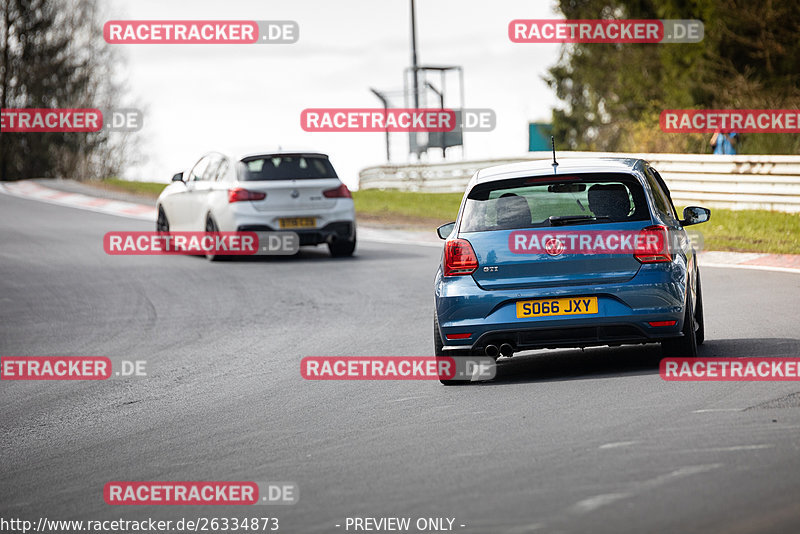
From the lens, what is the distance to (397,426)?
7.55 m

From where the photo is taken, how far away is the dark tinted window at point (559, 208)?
28.3ft

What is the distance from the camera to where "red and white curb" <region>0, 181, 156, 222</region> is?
27.7 meters

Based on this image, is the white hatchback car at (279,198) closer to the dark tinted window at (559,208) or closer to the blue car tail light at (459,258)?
Answer: the dark tinted window at (559,208)

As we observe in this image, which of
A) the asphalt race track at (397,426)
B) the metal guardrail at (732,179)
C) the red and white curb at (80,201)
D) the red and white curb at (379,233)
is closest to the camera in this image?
the asphalt race track at (397,426)

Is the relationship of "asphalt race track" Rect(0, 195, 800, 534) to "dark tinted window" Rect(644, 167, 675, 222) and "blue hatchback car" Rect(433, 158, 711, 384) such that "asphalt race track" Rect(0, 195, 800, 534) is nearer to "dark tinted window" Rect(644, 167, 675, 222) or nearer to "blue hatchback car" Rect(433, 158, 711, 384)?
"blue hatchback car" Rect(433, 158, 711, 384)

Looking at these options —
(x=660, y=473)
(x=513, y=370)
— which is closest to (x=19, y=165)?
(x=513, y=370)

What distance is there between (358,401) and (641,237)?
223 centimetres

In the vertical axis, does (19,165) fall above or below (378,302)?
above

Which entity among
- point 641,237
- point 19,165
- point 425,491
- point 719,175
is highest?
point 19,165

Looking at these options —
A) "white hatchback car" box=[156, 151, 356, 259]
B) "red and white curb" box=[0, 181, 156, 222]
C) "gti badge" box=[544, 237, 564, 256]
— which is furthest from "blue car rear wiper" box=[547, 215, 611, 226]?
"red and white curb" box=[0, 181, 156, 222]

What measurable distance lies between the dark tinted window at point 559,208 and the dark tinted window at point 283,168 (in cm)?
1010

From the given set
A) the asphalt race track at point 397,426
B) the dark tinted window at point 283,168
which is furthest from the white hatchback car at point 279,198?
the asphalt race track at point 397,426

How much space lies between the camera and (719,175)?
23.5 meters

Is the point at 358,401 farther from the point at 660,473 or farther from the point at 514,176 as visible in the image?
the point at 660,473
